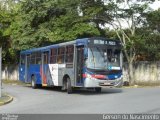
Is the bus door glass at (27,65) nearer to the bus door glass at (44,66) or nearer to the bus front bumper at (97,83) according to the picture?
the bus door glass at (44,66)

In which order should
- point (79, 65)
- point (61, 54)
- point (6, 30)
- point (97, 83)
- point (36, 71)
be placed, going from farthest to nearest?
point (6, 30) < point (36, 71) < point (61, 54) < point (79, 65) < point (97, 83)

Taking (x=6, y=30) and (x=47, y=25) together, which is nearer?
(x=47, y=25)

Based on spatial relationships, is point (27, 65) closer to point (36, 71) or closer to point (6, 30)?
point (36, 71)

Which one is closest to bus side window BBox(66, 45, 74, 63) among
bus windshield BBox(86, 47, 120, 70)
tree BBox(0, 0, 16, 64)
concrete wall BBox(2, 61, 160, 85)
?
bus windshield BBox(86, 47, 120, 70)

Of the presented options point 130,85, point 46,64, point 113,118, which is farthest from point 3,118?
point 130,85

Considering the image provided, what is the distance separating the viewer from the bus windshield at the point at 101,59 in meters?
22.2

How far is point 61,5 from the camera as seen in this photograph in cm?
3512

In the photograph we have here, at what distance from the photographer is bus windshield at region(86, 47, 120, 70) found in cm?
2219

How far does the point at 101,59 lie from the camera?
2238 centimetres

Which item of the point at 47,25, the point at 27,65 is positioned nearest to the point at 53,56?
the point at 27,65

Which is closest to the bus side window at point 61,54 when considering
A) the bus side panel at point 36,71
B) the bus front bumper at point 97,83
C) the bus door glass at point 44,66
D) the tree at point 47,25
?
the bus door glass at point 44,66

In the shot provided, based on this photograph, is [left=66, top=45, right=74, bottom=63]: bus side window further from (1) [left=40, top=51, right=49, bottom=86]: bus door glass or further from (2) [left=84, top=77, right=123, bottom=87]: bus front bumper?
(1) [left=40, top=51, right=49, bottom=86]: bus door glass

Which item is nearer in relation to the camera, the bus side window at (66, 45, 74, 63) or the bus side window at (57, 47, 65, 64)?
the bus side window at (66, 45, 74, 63)

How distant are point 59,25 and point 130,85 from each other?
8.67m
